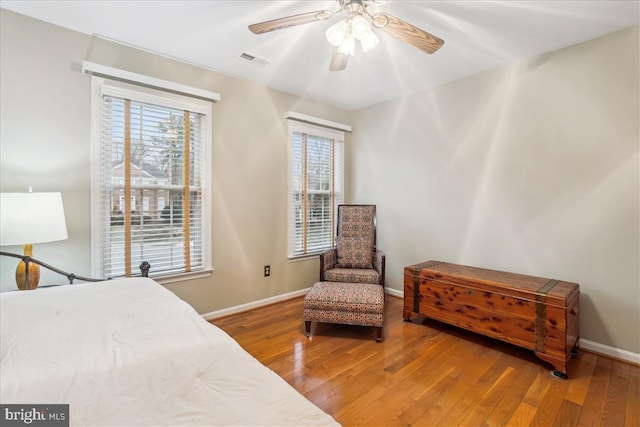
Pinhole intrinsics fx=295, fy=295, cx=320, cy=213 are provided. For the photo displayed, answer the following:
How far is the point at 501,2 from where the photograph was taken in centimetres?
199

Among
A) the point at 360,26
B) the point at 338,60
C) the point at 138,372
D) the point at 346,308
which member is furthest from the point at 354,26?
the point at 346,308

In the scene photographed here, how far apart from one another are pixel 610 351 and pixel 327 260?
99.3 inches

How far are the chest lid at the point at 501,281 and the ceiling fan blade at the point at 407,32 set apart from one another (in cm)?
189

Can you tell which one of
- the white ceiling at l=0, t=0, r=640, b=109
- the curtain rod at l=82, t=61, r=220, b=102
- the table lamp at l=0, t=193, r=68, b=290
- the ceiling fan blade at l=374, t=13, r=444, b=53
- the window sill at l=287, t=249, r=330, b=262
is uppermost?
the white ceiling at l=0, t=0, r=640, b=109

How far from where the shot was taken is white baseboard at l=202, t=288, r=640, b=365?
2.30m

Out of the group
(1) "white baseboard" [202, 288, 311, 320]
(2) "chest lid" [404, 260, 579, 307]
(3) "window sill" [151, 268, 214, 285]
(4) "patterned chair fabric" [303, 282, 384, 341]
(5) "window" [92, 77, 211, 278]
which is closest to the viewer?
(2) "chest lid" [404, 260, 579, 307]

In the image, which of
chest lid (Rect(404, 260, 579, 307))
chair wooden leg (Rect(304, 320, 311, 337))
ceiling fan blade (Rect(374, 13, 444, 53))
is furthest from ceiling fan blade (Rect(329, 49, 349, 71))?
chair wooden leg (Rect(304, 320, 311, 337))

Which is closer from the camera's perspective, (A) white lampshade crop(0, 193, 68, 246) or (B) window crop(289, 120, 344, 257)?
(A) white lampshade crop(0, 193, 68, 246)

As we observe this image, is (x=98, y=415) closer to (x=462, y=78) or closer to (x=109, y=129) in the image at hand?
(x=109, y=129)

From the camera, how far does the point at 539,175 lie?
106 inches

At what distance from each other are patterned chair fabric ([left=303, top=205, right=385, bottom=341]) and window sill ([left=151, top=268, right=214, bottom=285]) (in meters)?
1.08

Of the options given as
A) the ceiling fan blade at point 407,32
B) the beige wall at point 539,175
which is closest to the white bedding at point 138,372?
the ceiling fan blade at point 407,32

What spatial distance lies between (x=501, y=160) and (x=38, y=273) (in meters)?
3.92

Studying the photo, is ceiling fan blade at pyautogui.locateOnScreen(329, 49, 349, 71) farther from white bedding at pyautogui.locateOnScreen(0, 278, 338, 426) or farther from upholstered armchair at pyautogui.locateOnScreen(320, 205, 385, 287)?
upholstered armchair at pyautogui.locateOnScreen(320, 205, 385, 287)
